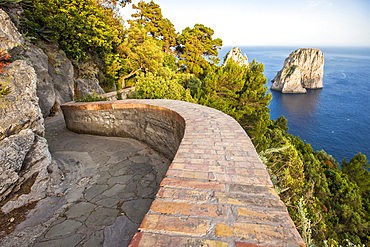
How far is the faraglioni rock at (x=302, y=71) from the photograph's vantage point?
2660 inches

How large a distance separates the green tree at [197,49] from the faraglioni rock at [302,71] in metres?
53.8

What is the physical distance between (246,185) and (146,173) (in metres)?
2.58

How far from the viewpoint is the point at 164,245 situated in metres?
1.09

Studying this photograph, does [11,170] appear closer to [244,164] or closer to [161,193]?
[161,193]

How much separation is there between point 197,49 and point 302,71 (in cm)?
6451

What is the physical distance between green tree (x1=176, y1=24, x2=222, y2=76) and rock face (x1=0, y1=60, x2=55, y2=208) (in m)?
20.5

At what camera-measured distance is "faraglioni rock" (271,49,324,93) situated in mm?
67562

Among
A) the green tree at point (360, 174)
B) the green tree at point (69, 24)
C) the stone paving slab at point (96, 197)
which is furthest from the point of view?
the green tree at point (360, 174)

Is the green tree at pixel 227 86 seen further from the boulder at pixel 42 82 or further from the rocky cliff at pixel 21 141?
the rocky cliff at pixel 21 141

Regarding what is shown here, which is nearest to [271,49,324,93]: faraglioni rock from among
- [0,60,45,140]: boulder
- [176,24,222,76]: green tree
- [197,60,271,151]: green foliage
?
[176,24,222,76]: green tree

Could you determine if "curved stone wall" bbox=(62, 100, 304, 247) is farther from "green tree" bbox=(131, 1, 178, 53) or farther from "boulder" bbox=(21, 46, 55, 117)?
"green tree" bbox=(131, 1, 178, 53)

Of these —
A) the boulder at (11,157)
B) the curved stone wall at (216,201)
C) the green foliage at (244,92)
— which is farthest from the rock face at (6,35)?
the green foliage at (244,92)

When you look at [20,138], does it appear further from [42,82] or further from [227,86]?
[227,86]

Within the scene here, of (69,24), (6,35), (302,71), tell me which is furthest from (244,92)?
(302,71)
